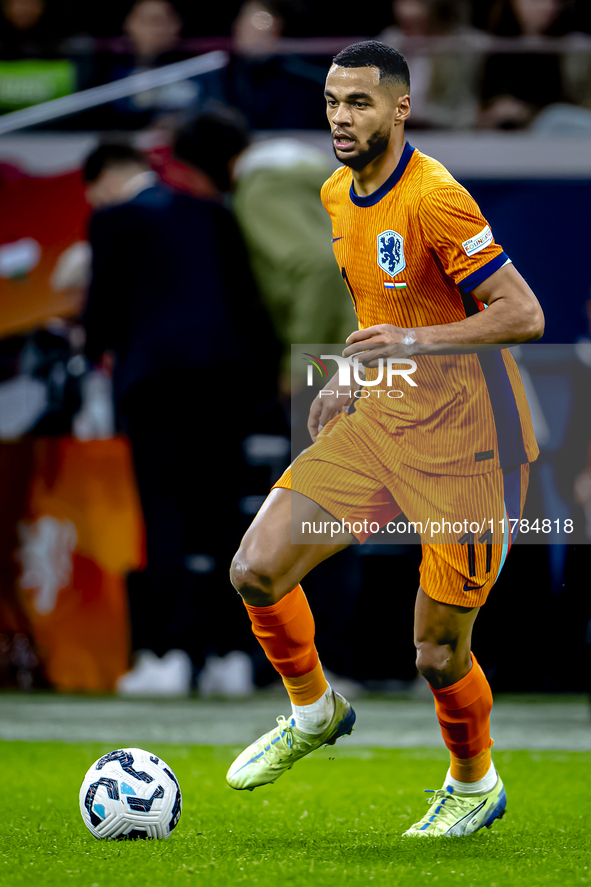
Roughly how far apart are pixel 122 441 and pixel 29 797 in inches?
108

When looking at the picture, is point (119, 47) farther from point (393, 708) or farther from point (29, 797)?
point (29, 797)

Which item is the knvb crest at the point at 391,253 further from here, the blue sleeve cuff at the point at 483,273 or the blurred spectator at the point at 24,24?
the blurred spectator at the point at 24,24

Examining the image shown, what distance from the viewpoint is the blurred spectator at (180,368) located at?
221 inches

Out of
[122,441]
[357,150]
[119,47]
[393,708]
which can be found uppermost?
[119,47]

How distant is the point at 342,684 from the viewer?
5.77 meters

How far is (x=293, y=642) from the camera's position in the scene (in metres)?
3.20

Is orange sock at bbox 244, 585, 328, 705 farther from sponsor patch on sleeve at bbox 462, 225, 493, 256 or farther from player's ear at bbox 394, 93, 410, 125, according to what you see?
Result: player's ear at bbox 394, 93, 410, 125

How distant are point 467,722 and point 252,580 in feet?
2.56

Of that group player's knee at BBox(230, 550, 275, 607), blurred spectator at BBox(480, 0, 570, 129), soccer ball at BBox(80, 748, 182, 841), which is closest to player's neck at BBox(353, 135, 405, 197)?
player's knee at BBox(230, 550, 275, 607)

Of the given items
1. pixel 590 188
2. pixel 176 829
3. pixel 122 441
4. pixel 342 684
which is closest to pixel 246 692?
pixel 342 684

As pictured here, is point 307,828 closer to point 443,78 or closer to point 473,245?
point 473,245

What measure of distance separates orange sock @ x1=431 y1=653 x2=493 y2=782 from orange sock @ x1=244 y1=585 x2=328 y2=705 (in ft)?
1.17

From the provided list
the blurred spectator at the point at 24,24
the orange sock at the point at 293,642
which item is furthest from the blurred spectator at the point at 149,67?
the orange sock at the point at 293,642

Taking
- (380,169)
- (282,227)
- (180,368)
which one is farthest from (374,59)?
(180,368)
